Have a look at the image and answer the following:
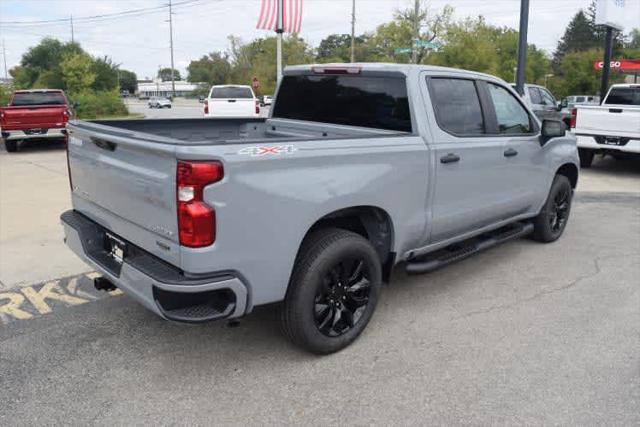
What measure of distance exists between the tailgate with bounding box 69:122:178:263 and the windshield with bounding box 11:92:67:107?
1306 centimetres

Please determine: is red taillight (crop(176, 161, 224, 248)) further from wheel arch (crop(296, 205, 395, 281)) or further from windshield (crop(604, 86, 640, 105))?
windshield (crop(604, 86, 640, 105))

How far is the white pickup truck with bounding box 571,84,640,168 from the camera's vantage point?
34.8ft

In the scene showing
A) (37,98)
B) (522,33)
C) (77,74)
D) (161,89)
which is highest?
(161,89)

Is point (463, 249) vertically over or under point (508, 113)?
under

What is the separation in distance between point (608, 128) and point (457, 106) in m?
7.88

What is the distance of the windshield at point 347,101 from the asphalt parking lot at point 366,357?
149cm

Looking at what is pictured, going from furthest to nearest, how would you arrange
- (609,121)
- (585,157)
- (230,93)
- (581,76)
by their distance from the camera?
(581,76) → (230,93) → (585,157) → (609,121)

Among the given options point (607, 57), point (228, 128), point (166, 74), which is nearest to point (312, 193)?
point (228, 128)

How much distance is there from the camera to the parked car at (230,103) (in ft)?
60.9

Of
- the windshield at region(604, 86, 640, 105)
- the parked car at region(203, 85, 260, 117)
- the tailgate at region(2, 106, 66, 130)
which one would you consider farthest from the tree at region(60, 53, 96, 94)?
the windshield at region(604, 86, 640, 105)

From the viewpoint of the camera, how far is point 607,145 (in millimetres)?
11047

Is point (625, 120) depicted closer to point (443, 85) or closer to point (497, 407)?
point (443, 85)

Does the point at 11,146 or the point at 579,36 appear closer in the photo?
the point at 11,146

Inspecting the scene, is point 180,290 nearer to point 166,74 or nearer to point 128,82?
point 128,82
